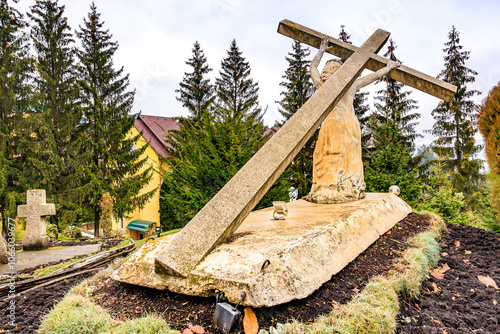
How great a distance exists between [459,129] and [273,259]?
19.6 meters

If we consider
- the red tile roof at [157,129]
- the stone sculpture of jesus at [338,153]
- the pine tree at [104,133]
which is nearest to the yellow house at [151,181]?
the red tile roof at [157,129]

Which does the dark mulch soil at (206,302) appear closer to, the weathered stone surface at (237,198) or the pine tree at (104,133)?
the weathered stone surface at (237,198)

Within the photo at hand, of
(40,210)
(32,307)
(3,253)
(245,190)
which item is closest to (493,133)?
(245,190)

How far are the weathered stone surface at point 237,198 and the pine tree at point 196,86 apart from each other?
Answer: 1665 centimetres

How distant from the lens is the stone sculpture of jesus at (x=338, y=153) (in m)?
5.10

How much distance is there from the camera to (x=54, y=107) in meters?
17.1

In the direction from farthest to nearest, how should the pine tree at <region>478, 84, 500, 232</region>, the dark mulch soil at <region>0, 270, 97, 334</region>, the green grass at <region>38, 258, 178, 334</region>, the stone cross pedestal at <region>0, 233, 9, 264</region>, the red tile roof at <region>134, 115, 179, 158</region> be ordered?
the red tile roof at <region>134, 115, 179, 158</region>, the stone cross pedestal at <region>0, 233, 9, 264</region>, the pine tree at <region>478, 84, 500, 232</region>, the dark mulch soil at <region>0, 270, 97, 334</region>, the green grass at <region>38, 258, 178, 334</region>

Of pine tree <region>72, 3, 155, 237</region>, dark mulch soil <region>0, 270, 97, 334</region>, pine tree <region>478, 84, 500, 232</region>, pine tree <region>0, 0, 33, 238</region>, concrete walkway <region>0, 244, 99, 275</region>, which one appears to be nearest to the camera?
dark mulch soil <region>0, 270, 97, 334</region>

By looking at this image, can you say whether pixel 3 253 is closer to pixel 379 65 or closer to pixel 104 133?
pixel 379 65

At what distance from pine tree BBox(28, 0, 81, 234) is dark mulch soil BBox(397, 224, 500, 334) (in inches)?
688

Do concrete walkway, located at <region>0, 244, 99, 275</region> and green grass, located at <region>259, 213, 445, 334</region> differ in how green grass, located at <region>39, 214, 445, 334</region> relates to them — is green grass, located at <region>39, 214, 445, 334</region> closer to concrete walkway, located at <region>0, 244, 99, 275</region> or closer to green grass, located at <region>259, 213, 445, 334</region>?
green grass, located at <region>259, 213, 445, 334</region>

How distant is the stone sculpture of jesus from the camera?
5.10 meters

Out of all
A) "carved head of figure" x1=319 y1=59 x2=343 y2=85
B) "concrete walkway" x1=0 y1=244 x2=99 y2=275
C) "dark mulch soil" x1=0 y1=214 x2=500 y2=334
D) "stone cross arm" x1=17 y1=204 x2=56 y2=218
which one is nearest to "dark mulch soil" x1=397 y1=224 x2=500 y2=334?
"dark mulch soil" x1=0 y1=214 x2=500 y2=334

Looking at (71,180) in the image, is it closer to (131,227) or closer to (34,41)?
(131,227)
